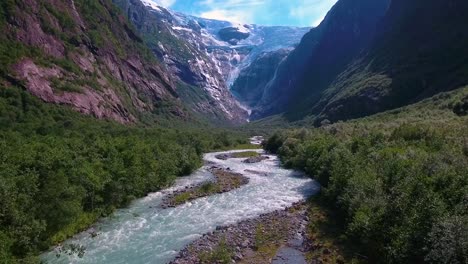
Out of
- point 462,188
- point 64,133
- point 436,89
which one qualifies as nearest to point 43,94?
Answer: point 64,133

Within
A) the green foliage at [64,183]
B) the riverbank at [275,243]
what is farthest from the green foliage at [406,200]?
the green foliage at [64,183]

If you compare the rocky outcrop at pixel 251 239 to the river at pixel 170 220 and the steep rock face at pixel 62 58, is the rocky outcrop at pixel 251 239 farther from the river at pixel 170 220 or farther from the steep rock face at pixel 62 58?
the steep rock face at pixel 62 58

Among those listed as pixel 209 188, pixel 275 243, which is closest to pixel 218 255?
pixel 275 243

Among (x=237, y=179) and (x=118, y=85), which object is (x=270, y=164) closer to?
(x=237, y=179)

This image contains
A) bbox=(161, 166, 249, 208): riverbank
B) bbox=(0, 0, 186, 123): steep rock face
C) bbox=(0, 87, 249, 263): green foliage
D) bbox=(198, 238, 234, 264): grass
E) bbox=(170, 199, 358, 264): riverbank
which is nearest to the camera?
bbox=(0, 87, 249, 263): green foliage

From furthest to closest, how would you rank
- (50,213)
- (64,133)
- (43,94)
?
1. (43,94)
2. (64,133)
3. (50,213)

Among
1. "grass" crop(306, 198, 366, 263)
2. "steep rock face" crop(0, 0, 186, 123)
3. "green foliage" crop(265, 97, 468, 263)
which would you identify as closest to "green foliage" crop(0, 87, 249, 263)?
"grass" crop(306, 198, 366, 263)

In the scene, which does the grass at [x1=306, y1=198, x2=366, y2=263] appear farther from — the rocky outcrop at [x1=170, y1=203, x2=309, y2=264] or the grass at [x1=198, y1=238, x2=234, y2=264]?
the grass at [x1=198, y1=238, x2=234, y2=264]

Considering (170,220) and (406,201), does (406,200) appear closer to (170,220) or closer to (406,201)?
(406,201)
